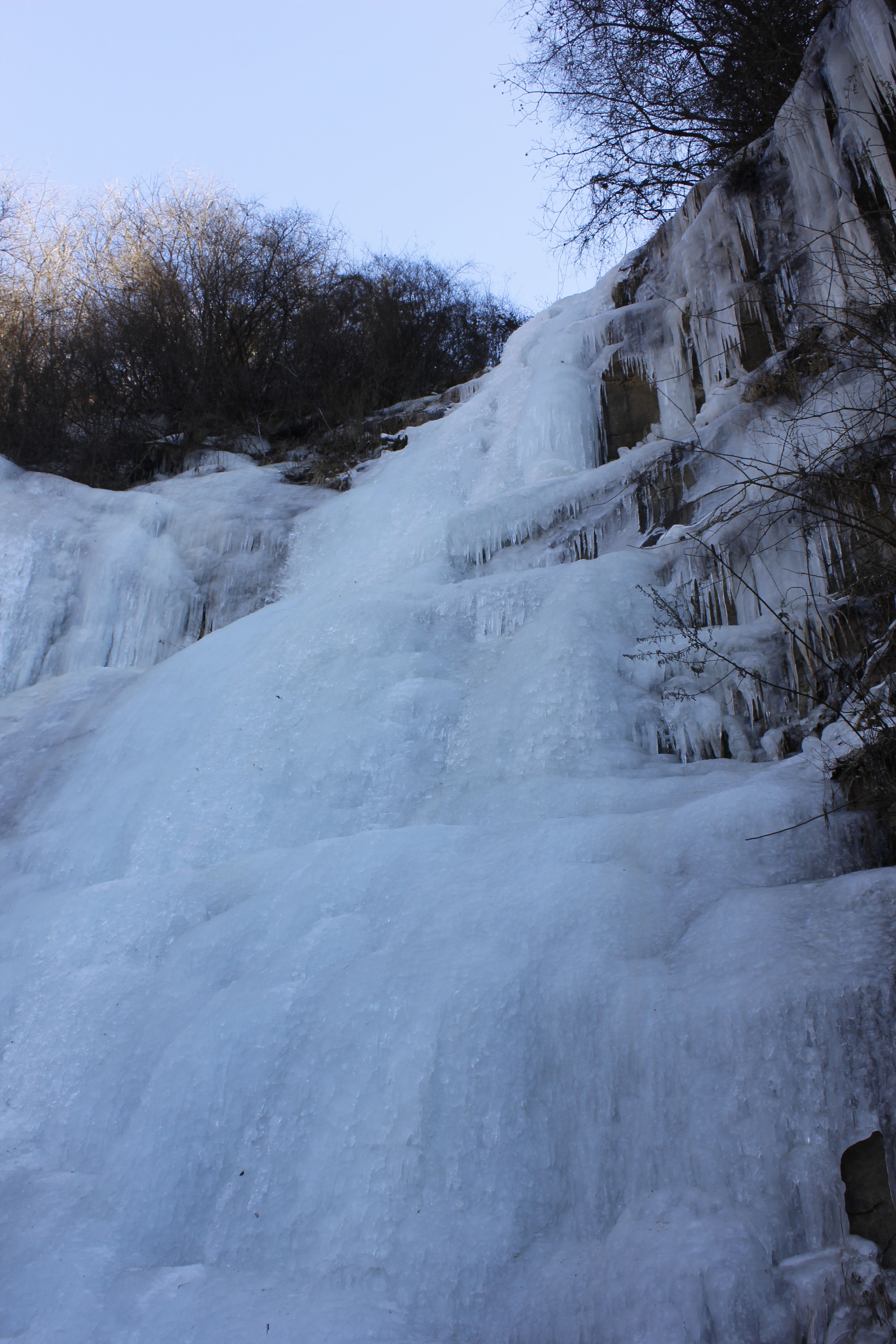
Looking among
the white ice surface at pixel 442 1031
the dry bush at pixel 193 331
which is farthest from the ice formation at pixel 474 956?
the dry bush at pixel 193 331

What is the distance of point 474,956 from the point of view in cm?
266

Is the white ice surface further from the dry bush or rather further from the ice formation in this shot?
the dry bush

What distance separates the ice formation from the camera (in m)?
2.04

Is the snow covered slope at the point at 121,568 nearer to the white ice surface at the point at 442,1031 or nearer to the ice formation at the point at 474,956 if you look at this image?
the ice formation at the point at 474,956

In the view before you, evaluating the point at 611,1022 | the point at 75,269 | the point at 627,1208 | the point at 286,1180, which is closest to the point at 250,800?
the point at 286,1180

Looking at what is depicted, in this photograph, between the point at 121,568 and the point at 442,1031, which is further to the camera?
the point at 121,568

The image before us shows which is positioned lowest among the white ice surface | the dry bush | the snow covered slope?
the white ice surface

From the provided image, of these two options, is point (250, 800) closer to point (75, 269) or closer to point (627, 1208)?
point (627, 1208)

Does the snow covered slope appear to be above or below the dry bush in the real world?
below

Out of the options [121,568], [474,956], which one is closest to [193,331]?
[121,568]

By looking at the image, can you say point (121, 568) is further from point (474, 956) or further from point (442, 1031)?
point (442, 1031)

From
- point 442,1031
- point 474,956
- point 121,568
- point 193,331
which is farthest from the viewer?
point 193,331

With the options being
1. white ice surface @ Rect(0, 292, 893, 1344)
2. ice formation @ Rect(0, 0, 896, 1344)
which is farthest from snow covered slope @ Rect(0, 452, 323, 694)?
white ice surface @ Rect(0, 292, 893, 1344)

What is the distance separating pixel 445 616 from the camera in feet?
16.4
